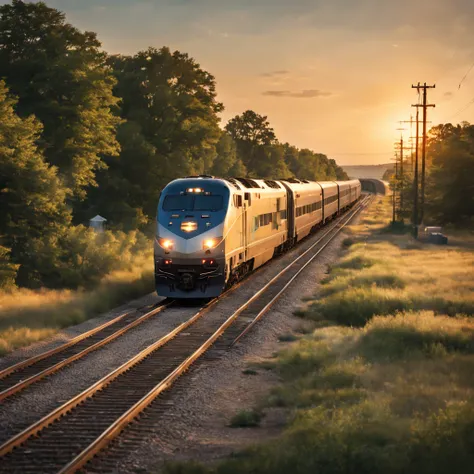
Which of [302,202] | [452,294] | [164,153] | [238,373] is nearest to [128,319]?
[238,373]

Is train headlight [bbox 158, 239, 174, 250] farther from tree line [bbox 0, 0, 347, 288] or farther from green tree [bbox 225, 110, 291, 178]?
green tree [bbox 225, 110, 291, 178]

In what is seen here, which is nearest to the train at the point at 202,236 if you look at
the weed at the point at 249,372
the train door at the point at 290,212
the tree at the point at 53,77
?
the weed at the point at 249,372

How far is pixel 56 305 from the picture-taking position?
74.4 feet

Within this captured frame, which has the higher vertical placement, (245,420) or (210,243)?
(210,243)

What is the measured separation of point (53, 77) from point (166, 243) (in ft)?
60.3

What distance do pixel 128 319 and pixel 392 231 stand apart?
140ft

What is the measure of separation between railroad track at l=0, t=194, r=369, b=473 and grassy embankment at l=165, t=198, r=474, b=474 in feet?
5.75

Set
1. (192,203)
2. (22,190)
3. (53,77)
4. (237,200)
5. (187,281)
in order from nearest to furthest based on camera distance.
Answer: (187,281), (192,203), (237,200), (22,190), (53,77)

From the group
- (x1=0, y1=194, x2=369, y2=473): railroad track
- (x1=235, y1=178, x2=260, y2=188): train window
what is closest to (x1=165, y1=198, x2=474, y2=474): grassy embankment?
(x1=0, y1=194, x2=369, y2=473): railroad track

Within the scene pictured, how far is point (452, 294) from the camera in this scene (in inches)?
942

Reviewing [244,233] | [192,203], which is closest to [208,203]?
[192,203]

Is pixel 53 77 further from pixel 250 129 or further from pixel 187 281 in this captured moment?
pixel 250 129

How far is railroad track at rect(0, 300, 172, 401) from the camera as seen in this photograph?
13484mm

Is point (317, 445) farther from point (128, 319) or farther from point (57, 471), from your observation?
point (128, 319)
